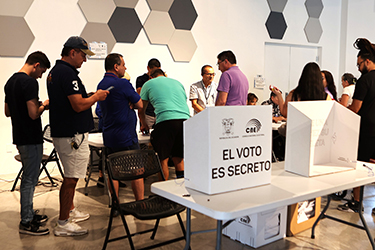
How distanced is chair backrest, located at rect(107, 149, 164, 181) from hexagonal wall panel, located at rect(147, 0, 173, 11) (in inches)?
141

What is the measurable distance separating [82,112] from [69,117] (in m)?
0.11

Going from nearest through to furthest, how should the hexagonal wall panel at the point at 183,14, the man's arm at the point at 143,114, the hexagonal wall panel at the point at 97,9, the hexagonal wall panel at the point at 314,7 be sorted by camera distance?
1. the man's arm at the point at 143,114
2. the hexagonal wall panel at the point at 97,9
3. the hexagonal wall panel at the point at 183,14
4. the hexagonal wall panel at the point at 314,7

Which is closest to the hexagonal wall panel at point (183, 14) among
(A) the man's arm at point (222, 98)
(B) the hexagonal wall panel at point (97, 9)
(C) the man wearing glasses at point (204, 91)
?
(B) the hexagonal wall panel at point (97, 9)

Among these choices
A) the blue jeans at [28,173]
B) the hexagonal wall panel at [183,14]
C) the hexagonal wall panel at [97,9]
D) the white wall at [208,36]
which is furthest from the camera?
the hexagonal wall panel at [183,14]

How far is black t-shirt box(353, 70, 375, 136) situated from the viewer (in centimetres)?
290

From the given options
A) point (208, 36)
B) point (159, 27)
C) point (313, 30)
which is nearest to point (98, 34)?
point (159, 27)

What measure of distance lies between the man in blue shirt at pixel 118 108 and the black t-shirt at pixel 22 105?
20.6 inches

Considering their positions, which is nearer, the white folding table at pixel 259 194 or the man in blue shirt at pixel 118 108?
the white folding table at pixel 259 194

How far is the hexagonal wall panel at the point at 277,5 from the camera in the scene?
6.55 metres

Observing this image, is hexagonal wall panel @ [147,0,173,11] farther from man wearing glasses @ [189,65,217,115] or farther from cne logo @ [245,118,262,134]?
cne logo @ [245,118,262,134]

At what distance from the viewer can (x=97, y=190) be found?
3.86 m

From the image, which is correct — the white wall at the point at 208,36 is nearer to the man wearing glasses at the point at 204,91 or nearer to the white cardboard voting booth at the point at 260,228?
the man wearing glasses at the point at 204,91

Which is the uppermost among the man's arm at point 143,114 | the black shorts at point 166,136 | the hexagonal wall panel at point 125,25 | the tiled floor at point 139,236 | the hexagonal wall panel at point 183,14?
the hexagonal wall panel at point 183,14

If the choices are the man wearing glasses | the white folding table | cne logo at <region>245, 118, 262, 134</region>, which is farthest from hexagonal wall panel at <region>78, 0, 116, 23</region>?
cne logo at <region>245, 118, 262, 134</region>
